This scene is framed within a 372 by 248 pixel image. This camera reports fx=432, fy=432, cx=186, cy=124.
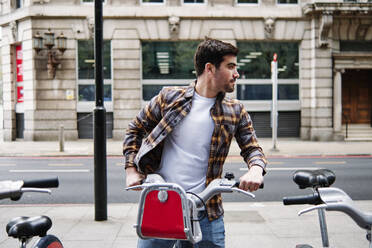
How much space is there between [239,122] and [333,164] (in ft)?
36.3

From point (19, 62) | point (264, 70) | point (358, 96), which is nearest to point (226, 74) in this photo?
point (264, 70)

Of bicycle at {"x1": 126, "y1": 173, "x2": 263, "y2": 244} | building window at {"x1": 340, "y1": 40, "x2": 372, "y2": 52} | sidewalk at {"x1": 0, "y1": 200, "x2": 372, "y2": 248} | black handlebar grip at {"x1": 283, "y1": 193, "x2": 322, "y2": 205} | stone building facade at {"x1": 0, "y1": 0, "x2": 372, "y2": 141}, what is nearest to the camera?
bicycle at {"x1": 126, "y1": 173, "x2": 263, "y2": 244}

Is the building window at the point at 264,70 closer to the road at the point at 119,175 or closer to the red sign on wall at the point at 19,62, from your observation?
the road at the point at 119,175

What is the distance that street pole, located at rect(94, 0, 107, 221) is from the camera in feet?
20.4

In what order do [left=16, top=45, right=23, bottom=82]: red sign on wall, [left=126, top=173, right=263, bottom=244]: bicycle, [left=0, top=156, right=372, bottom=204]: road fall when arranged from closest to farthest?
[left=126, top=173, right=263, bottom=244]: bicycle
[left=0, top=156, right=372, bottom=204]: road
[left=16, top=45, right=23, bottom=82]: red sign on wall

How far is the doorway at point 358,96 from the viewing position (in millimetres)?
23797

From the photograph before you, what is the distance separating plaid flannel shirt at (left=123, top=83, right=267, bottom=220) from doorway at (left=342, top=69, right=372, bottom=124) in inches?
889

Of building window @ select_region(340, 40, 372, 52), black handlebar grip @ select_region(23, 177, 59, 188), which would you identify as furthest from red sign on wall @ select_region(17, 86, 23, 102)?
black handlebar grip @ select_region(23, 177, 59, 188)

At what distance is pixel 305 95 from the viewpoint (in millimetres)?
21484

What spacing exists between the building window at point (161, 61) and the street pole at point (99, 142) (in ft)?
48.9

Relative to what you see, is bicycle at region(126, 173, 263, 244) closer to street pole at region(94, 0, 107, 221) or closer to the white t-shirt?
the white t-shirt

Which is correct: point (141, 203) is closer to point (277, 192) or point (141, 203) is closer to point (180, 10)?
point (277, 192)

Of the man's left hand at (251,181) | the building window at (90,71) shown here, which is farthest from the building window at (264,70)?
the man's left hand at (251,181)

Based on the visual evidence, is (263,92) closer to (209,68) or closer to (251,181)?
(209,68)
